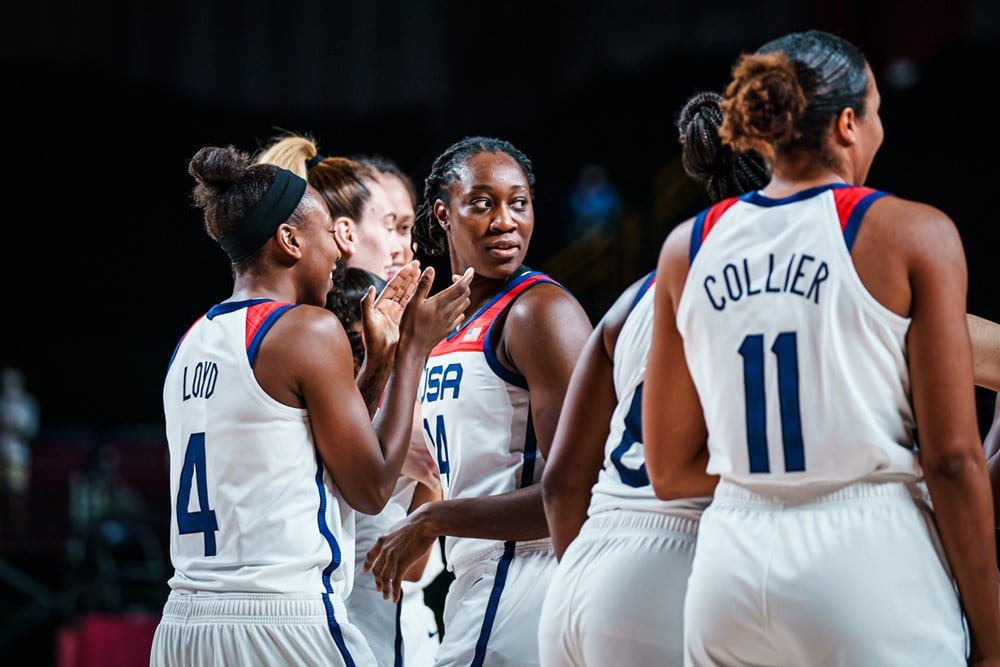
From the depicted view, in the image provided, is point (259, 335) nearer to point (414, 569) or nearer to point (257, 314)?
point (257, 314)

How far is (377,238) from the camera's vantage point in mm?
4129

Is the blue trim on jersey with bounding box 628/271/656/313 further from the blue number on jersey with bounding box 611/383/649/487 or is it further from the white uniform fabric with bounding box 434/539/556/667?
the white uniform fabric with bounding box 434/539/556/667

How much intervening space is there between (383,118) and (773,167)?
15.1m

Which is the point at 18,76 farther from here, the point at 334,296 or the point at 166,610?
the point at 166,610

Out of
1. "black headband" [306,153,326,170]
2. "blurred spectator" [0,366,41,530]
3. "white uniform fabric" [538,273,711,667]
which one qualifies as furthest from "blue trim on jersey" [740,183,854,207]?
"blurred spectator" [0,366,41,530]

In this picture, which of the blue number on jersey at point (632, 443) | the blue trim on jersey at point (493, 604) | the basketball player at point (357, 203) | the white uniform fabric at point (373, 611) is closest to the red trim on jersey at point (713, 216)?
the blue number on jersey at point (632, 443)

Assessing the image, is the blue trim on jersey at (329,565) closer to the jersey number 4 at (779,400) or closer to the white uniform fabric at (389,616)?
the white uniform fabric at (389,616)

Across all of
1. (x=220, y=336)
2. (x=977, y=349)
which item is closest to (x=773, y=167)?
(x=977, y=349)

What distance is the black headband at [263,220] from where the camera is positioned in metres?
3.06

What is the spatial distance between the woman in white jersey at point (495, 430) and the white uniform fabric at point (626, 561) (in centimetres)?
45

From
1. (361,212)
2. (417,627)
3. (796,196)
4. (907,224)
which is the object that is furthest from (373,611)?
(907,224)

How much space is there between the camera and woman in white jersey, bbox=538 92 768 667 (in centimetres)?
229

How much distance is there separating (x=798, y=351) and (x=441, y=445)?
136cm

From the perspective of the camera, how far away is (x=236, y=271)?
10.3 feet
